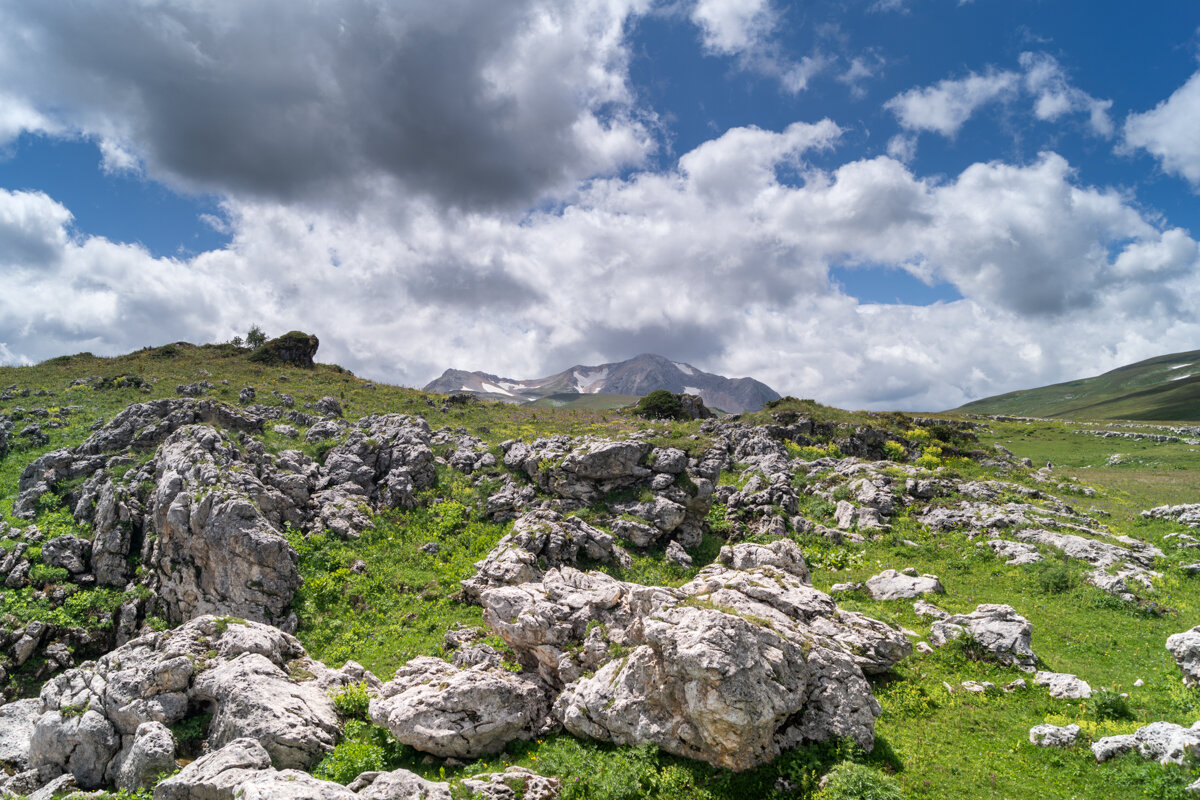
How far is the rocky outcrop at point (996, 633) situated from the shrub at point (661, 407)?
5730cm

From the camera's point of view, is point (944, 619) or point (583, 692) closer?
point (583, 692)

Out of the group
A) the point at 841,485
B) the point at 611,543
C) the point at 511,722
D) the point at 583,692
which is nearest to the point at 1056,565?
the point at 841,485

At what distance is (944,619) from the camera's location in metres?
21.8

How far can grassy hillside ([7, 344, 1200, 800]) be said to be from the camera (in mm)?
13414

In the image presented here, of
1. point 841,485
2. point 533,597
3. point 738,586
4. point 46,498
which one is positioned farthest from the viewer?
point 841,485

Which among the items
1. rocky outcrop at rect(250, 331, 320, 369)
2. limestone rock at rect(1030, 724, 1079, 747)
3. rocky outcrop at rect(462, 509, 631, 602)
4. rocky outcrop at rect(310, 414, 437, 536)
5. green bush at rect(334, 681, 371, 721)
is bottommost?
limestone rock at rect(1030, 724, 1079, 747)

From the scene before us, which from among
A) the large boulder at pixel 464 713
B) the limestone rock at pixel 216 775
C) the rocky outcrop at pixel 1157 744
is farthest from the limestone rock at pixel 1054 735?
the limestone rock at pixel 216 775

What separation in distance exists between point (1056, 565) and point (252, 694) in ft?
124

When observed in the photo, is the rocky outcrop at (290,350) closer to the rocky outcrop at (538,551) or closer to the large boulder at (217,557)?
the large boulder at (217,557)

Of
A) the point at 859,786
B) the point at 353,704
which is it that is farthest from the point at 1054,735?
the point at 353,704

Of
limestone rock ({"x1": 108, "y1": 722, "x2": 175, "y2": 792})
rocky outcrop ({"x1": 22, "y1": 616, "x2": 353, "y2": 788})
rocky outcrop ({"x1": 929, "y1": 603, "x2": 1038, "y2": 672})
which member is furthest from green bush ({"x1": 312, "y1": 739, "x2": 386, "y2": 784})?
rocky outcrop ({"x1": 929, "y1": 603, "x2": 1038, "y2": 672})

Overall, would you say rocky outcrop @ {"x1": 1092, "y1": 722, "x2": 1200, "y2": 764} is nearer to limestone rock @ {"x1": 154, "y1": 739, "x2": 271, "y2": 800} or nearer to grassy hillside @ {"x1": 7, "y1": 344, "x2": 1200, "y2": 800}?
grassy hillside @ {"x1": 7, "y1": 344, "x2": 1200, "y2": 800}

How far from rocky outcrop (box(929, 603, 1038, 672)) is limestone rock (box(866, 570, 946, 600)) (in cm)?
374

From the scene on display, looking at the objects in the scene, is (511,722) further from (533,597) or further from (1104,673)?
(1104,673)
